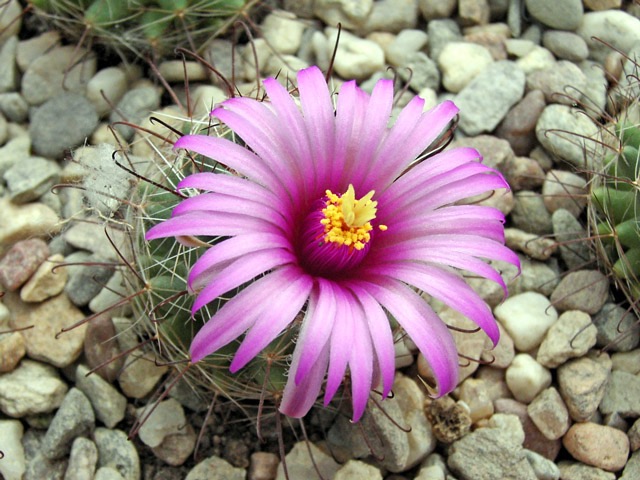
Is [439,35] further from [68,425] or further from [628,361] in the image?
[68,425]

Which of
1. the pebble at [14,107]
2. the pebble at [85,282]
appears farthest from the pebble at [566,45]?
the pebble at [14,107]

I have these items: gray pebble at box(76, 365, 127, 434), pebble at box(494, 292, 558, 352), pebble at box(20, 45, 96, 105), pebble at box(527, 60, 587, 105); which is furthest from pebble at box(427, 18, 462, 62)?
gray pebble at box(76, 365, 127, 434)

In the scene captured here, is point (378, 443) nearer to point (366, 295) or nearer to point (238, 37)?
point (366, 295)

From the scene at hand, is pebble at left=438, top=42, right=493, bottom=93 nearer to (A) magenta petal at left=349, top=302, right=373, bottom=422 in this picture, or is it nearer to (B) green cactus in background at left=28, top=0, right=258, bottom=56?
(B) green cactus in background at left=28, top=0, right=258, bottom=56

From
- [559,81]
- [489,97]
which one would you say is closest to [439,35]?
[489,97]

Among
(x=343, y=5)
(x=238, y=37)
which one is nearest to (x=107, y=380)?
(x=238, y=37)
